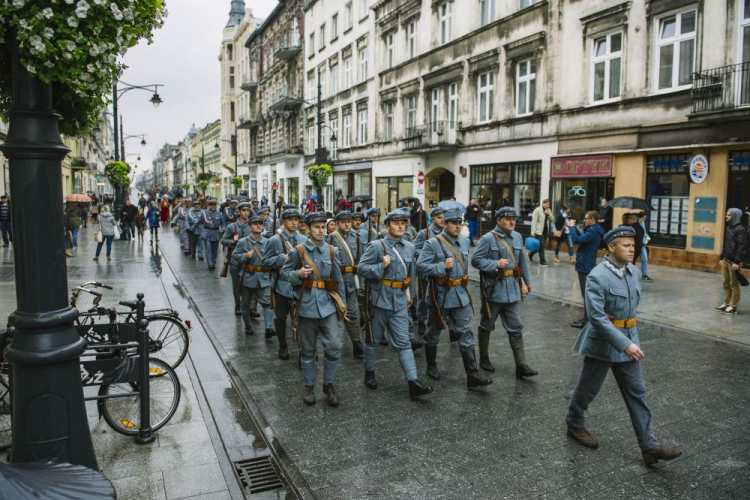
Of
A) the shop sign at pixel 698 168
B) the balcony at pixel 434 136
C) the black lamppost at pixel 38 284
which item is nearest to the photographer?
the black lamppost at pixel 38 284

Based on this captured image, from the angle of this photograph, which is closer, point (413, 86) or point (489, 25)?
point (489, 25)

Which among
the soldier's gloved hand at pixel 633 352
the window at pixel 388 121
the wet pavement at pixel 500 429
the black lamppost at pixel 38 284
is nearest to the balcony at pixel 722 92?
the wet pavement at pixel 500 429

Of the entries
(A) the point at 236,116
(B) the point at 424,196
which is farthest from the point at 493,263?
(A) the point at 236,116

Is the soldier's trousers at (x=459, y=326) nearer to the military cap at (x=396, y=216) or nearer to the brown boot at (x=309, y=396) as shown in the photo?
the military cap at (x=396, y=216)

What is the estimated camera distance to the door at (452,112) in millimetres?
24156

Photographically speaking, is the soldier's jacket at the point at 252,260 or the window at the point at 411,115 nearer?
the soldier's jacket at the point at 252,260

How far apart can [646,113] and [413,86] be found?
13562mm

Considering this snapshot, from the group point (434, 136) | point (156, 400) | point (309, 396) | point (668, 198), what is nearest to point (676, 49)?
point (668, 198)

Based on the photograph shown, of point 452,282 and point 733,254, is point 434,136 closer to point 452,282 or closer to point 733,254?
point 733,254

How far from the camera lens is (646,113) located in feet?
51.1

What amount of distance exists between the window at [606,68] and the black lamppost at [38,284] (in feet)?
54.5

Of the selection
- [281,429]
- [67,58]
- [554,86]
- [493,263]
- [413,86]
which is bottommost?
[281,429]

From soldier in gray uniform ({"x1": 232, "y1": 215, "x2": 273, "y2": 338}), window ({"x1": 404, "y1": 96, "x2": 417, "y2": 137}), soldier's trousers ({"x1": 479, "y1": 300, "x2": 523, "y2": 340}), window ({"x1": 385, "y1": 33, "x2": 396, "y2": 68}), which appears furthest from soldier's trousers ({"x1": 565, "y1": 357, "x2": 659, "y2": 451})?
window ({"x1": 385, "y1": 33, "x2": 396, "y2": 68})

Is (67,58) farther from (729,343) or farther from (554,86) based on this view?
(554,86)
